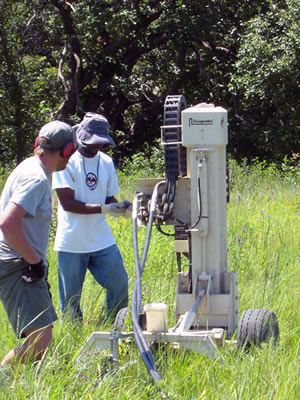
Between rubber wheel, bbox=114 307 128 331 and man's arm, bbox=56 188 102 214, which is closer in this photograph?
rubber wheel, bbox=114 307 128 331

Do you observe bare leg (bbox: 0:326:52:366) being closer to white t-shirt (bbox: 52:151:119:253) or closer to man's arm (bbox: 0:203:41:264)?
man's arm (bbox: 0:203:41:264)

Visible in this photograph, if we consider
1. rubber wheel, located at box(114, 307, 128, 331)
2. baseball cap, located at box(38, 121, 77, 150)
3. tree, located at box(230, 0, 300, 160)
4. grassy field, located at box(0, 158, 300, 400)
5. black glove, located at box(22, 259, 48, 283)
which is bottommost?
grassy field, located at box(0, 158, 300, 400)

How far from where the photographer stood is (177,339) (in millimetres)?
4246

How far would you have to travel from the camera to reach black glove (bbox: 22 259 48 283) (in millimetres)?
Result: 4082

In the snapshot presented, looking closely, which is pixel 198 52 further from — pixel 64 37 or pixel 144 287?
pixel 144 287

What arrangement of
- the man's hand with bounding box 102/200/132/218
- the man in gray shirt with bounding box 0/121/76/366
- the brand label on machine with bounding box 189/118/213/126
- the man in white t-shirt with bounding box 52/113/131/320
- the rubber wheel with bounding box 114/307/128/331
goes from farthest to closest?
1. the man in white t-shirt with bounding box 52/113/131/320
2. the man's hand with bounding box 102/200/132/218
3. the rubber wheel with bounding box 114/307/128/331
4. the brand label on machine with bounding box 189/118/213/126
5. the man in gray shirt with bounding box 0/121/76/366

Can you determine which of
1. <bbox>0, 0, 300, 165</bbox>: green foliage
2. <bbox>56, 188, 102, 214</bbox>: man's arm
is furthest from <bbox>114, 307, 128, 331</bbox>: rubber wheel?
<bbox>0, 0, 300, 165</bbox>: green foliage

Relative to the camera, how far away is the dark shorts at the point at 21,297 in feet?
13.6

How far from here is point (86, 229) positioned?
5.36 metres

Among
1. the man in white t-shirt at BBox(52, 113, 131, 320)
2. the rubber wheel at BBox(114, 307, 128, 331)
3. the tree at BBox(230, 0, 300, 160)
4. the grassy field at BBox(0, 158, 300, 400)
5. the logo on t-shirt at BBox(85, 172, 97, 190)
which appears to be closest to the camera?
the grassy field at BBox(0, 158, 300, 400)

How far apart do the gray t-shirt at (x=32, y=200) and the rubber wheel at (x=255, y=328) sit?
1242 mm

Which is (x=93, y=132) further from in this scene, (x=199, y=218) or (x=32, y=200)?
(x=32, y=200)

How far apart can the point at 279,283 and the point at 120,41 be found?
1510 centimetres

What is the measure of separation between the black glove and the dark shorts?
41 millimetres
